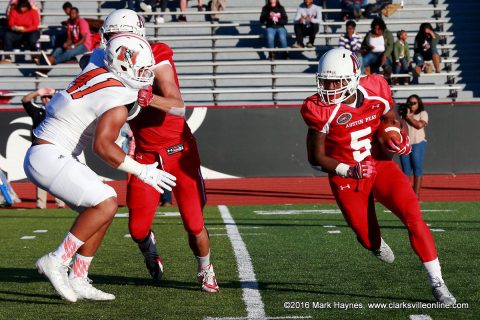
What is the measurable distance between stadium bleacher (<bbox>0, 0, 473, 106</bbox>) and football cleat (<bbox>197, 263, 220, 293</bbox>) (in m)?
12.4

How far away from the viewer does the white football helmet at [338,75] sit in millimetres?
6547

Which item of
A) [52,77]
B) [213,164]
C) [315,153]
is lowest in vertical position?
[213,164]

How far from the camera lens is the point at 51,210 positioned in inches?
551

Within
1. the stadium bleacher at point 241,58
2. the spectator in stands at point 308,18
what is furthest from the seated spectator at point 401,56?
the spectator in stands at point 308,18

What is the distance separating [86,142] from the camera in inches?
250

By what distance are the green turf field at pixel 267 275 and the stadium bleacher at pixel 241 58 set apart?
844cm

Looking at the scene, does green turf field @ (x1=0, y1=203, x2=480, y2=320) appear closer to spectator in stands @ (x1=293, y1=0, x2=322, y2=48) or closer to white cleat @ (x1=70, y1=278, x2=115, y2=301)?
white cleat @ (x1=70, y1=278, x2=115, y2=301)

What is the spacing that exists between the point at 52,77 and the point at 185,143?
13935 mm

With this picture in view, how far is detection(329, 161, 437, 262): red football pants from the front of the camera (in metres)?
6.27

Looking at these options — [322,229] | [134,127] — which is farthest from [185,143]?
[322,229]

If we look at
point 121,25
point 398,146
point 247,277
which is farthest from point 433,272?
point 121,25

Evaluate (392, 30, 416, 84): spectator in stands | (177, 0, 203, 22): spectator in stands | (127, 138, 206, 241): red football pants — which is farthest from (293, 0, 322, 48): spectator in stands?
(127, 138, 206, 241): red football pants

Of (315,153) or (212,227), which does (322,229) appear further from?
(315,153)

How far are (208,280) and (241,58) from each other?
1466 centimetres
